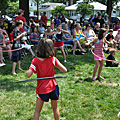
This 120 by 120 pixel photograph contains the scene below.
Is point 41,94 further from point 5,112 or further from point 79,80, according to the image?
point 79,80

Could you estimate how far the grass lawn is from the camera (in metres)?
3.98

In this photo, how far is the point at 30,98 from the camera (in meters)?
4.71

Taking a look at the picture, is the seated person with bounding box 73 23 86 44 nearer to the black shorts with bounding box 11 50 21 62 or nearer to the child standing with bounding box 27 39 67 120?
the black shorts with bounding box 11 50 21 62

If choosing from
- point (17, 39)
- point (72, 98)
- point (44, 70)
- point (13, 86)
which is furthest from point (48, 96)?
point (17, 39)

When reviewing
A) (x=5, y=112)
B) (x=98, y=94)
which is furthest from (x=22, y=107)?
(x=98, y=94)

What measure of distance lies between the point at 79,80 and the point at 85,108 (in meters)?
1.85

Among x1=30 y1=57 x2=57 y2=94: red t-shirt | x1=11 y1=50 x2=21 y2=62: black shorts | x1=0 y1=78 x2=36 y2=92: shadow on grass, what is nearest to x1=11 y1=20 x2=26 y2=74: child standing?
x1=11 y1=50 x2=21 y2=62: black shorts

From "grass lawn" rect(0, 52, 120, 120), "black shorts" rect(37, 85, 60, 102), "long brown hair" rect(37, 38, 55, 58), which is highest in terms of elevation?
"long brown hair" rect(37, 38, 55, 58)

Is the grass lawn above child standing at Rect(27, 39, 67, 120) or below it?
below

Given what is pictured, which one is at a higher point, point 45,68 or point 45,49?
point 45,49

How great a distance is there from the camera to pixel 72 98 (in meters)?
4.72

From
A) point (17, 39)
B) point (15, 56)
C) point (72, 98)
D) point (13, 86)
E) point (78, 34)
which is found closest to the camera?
point (72, 98)

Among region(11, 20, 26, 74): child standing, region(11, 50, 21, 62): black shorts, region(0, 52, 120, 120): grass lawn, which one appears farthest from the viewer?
region(11, 50, 21, 62): black shorts

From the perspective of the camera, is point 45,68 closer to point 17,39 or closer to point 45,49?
point 45,49
